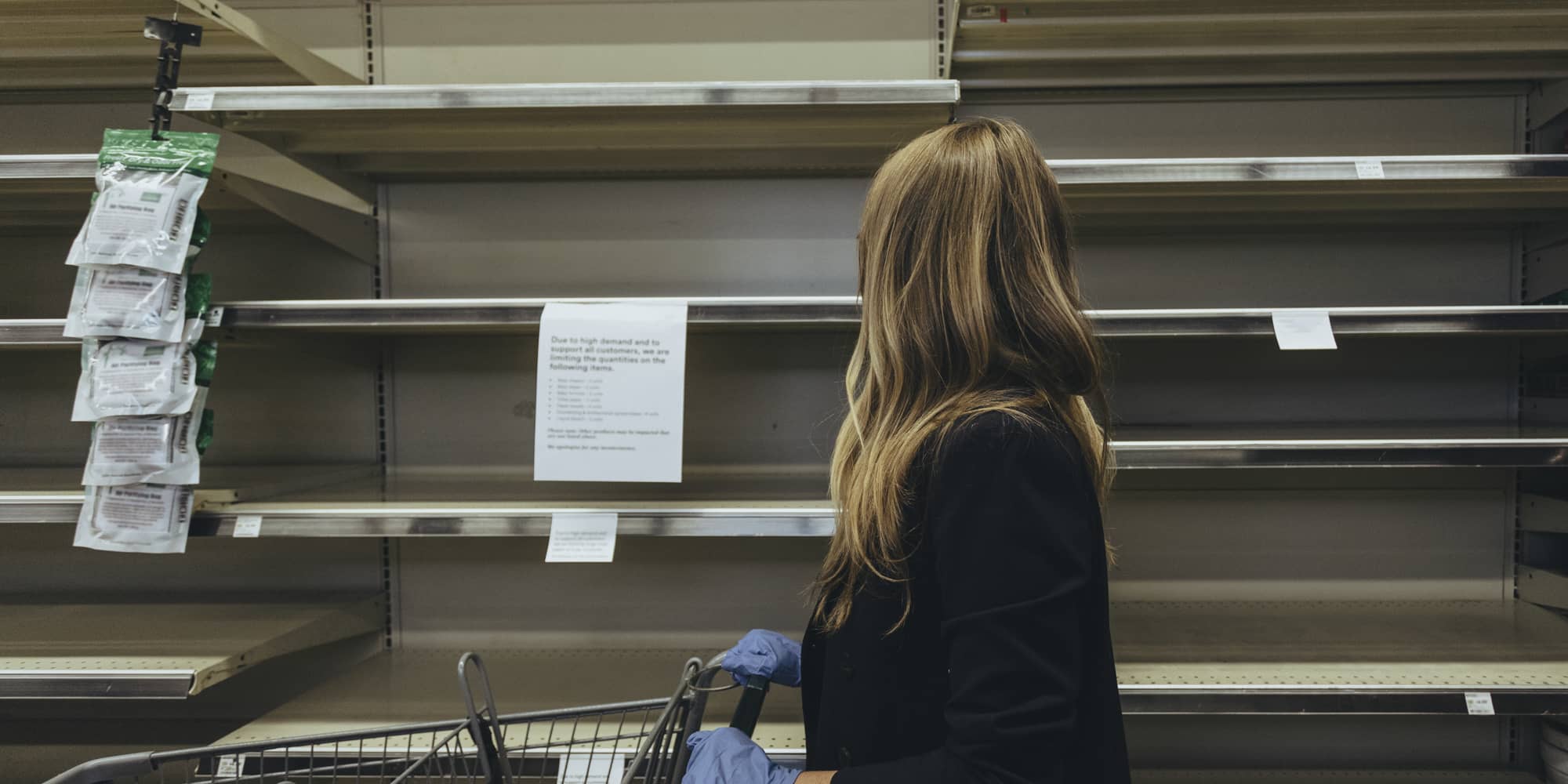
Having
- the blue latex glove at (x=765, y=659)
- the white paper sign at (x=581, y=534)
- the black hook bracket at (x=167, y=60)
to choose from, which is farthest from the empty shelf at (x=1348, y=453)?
the black hook bracket at (x=167, y=60)

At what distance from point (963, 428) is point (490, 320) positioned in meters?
0.96

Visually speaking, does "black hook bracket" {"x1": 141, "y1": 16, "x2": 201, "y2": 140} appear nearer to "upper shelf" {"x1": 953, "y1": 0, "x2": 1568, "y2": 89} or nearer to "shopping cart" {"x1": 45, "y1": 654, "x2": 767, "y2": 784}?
"shopping cart" {"x1": 45, "y1": 654, "x2": 767, "y2": 784}

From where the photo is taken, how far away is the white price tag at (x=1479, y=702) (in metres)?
1.38

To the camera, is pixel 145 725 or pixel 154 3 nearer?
pixel 154 3

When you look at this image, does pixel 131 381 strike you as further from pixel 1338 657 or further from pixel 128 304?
pixel 1338 657

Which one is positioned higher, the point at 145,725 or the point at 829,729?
the point at 829,729

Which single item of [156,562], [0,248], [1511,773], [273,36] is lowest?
[1511,773]

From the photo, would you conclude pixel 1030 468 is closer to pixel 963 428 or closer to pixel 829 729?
pixel 963 428

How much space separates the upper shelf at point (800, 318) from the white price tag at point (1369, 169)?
0.75ft

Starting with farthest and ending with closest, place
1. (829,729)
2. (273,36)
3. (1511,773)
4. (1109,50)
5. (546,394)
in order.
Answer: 1. (1511,773)
2. (1109,50)
3. (273,36)
4. (546,394)
5. (829,729)

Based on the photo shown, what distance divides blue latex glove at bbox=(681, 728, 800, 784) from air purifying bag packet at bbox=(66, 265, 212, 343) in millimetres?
1158

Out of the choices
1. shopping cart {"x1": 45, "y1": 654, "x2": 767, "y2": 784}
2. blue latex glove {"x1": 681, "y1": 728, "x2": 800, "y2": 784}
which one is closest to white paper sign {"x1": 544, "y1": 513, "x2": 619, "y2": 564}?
shopping cart {"x1": 45, "y1": 654, "x2": 767, "y2": 784}

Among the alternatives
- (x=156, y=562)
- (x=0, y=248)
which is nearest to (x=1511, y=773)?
(x=156, y=562)

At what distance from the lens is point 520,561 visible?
1971mm
